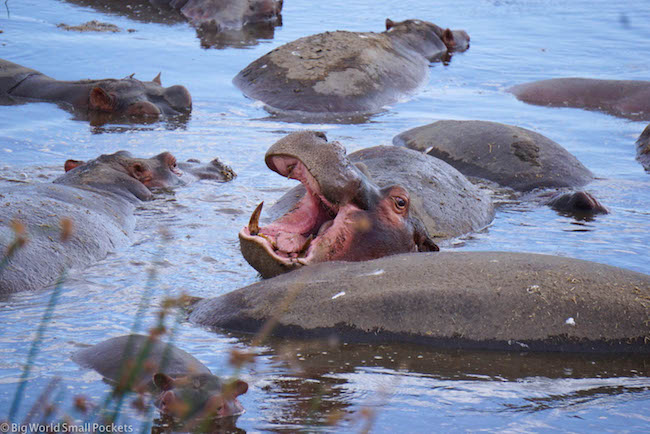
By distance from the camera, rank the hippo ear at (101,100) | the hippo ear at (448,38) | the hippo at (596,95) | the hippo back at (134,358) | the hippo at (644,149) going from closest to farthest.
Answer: the hippo back at (134,358)
the hippo at (644,149)
the hippo ear at (101,100)
the hippo at (596,95)
the hippo ear at (448,38)

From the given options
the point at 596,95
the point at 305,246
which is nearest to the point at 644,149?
the point at 596,95

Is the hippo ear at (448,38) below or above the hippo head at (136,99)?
above

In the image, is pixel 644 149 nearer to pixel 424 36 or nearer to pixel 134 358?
pixel 424 36

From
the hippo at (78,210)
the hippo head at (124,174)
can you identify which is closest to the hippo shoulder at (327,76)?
the hippo at (78,210)

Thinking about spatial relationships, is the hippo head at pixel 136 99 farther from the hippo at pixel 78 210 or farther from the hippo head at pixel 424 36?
the hippo head at pixel 424 36

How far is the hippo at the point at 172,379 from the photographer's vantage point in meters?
3.14

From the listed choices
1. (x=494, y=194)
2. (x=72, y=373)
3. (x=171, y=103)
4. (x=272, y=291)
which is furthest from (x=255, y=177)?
(x=72, y=373)

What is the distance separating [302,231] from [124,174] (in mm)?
2114

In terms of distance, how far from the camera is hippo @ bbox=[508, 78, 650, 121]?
10875 millimetres

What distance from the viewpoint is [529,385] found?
3857mm

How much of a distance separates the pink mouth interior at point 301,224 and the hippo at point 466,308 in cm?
52

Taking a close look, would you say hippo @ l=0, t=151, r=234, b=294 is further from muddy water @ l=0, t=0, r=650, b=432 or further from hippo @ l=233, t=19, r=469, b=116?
hippo @ l=233, t=19, r=469, b=116

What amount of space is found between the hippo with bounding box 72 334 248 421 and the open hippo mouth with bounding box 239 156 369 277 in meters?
1.20

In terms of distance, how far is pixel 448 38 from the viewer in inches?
569
